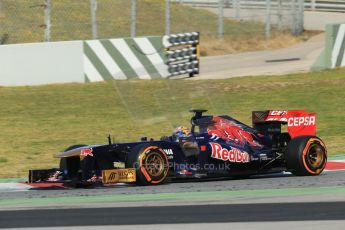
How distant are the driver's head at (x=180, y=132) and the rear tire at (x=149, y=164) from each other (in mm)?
628

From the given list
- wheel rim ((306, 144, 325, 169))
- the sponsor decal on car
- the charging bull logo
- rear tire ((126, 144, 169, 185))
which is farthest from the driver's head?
wheel rim ((306, 144, 325, 169))

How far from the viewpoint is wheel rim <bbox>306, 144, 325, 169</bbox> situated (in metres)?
14.0

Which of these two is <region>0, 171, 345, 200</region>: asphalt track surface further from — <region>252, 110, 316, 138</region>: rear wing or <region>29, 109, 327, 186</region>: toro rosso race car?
<region>252, 110, 316, 138</region>: rear wing

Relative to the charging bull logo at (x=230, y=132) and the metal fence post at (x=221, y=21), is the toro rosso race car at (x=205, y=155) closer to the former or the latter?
the charging bull logo at (x=230, y=132)

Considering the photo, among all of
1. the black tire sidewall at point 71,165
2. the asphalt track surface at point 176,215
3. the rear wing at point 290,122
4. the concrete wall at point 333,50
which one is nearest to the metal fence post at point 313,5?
the concrete wall at point 333,50

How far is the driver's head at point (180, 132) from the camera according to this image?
45.2 ft

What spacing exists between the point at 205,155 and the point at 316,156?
1.59 m

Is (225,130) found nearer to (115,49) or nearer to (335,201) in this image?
(335,201)

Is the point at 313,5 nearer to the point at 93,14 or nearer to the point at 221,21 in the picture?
the point at 221,21

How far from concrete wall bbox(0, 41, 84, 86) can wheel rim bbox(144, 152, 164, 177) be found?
10031 millimetres

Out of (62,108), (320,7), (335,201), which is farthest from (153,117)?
(320,7)

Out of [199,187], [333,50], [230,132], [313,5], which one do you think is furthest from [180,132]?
[313,5]

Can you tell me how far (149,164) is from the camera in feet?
43.0

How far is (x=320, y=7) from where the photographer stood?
41.8 meters
